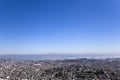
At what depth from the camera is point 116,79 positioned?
197 feet

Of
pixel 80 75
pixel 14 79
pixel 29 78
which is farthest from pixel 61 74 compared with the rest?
pixel 14 79

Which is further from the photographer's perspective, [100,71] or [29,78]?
[100,71]

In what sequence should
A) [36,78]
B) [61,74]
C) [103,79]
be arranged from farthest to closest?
[61,74] < [36,78] < [103,79]

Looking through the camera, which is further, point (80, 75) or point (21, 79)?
point (80, 75)

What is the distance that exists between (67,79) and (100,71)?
1661 centimetres

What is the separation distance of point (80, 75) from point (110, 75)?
10.6 m

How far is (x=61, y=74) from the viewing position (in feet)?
225

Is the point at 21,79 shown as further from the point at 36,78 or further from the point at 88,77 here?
the point at 88,77

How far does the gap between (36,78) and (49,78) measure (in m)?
4.62

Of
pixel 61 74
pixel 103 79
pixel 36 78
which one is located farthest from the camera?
pixel 61 74

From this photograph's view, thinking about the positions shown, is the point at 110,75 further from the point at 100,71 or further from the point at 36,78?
the point at 36,78

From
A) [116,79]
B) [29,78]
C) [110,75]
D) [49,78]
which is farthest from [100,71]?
[29,78]

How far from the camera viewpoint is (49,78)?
62781mm

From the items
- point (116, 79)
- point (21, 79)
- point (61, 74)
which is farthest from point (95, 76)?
point (21, 79)
